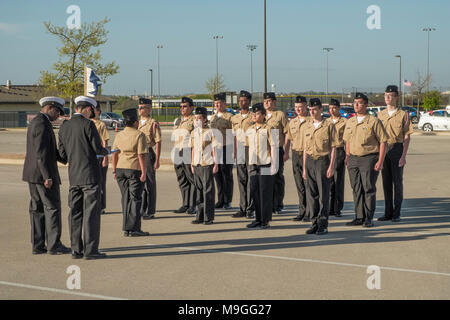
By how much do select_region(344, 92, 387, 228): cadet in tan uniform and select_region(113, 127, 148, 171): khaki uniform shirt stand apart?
3.48 metres

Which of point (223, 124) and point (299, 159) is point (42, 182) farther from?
point (299, 159)

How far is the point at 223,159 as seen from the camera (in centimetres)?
1145

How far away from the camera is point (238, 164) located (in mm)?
10930

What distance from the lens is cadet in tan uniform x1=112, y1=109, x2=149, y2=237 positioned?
8.88 metres

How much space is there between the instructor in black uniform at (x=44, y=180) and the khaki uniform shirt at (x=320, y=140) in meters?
3.87

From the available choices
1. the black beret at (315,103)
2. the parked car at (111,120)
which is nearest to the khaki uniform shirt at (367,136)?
the black beret at (315,103)

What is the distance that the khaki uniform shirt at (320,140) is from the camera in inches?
361

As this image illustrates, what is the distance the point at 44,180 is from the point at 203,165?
10.1 ft

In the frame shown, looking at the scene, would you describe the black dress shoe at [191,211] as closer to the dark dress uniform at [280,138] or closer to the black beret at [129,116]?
the dark dress uniform at [280,138]

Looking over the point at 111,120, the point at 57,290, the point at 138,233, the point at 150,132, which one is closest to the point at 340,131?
the point at 150,132

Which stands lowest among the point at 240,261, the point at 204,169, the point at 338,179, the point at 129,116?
the point at 240,261

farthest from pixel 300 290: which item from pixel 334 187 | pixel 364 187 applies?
pixel 334 187

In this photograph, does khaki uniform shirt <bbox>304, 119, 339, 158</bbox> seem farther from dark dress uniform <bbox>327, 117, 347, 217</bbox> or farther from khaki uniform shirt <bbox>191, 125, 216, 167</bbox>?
khaki uniform shirt <bbox>191, 125, 216, 167</bbox>

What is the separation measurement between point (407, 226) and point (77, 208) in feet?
17.4
